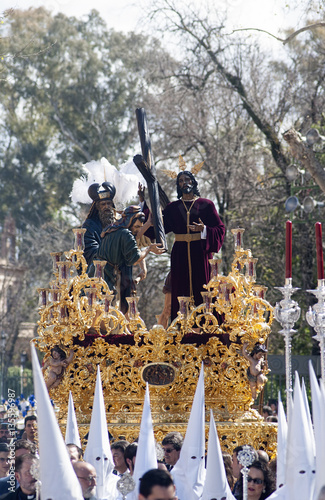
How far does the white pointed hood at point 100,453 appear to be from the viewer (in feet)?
22.5

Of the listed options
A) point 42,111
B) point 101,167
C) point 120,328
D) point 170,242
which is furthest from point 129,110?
point 120,328

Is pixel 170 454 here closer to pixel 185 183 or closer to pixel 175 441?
pixel 175 441

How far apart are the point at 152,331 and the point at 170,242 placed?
1406cm

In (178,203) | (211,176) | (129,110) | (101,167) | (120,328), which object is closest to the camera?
(120,328)

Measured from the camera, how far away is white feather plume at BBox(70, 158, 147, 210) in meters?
11.9

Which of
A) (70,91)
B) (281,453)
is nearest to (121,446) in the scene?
(281,453)

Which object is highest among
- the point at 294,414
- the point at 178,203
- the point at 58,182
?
the point at 58,182

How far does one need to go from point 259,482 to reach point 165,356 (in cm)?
269

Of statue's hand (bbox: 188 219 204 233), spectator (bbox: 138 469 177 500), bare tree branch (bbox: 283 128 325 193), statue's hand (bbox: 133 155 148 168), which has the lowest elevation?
spectator (bbox: 138 469 177 500)

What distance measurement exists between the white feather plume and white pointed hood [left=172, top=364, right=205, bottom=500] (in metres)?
5.06

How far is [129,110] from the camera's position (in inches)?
1448

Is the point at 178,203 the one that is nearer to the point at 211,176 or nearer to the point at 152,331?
the point at 152,331

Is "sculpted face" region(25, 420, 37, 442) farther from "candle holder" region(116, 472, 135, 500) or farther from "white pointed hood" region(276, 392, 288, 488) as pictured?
"candle holder" region(116, 472, 135, 500)

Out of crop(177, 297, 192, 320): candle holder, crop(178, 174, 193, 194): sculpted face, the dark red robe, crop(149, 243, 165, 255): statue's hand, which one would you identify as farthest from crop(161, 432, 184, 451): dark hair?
crop(178, 174, 193, 194): sculpted face
